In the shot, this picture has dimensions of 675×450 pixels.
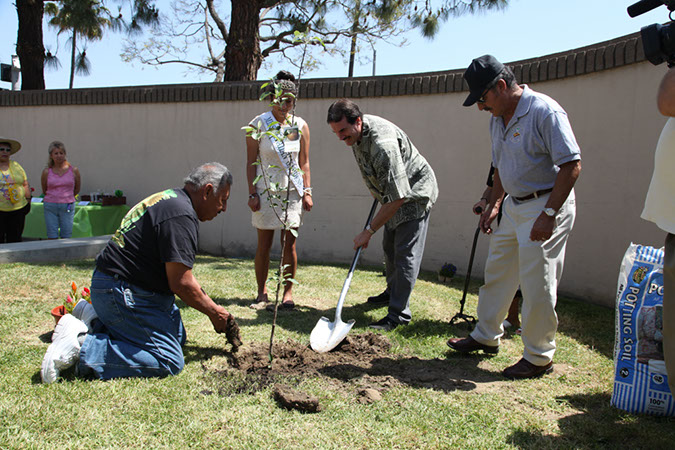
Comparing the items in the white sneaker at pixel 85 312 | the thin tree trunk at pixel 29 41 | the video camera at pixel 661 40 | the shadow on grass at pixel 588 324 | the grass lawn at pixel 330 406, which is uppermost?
the thin tree trunk at pixel 29 41

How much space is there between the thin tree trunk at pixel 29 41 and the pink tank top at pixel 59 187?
4.90m

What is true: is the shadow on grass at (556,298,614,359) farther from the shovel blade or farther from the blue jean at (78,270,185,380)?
the blue jean at (78,270,185,380)

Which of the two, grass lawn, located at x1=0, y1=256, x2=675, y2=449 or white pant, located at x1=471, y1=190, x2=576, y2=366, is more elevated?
white pant, located at x1=471, y1=190, x2=576, y2=366

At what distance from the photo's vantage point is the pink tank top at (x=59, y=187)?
6789mm

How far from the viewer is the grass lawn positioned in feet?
7.18

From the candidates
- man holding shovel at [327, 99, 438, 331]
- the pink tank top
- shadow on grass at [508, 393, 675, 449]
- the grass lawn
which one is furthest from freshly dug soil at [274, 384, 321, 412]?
the pink tank top

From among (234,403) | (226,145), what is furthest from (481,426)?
(226,145)

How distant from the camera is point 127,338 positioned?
2.79 m

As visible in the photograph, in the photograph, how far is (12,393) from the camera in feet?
8.11

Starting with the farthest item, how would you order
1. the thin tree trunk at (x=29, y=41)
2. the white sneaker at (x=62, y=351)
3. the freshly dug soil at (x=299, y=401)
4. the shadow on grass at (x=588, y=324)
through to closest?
the thin tree trunk at (x=29, y=41)
the shadow on grass at (x=588, y=324)
the white sneaker at (x=62, y=351)
the freshly dug soil at (x=299, y=401)

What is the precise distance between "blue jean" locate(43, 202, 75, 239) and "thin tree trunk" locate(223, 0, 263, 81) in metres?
3.86

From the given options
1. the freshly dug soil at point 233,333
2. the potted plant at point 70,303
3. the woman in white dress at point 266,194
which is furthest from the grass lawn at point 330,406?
the woman in white dress at point 266,194

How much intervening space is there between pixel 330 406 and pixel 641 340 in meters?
1.58

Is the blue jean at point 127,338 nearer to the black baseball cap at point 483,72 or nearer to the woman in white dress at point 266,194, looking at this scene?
the woman in white dress at point 266,194
